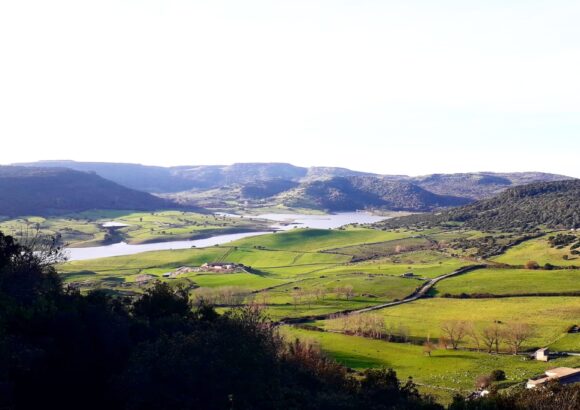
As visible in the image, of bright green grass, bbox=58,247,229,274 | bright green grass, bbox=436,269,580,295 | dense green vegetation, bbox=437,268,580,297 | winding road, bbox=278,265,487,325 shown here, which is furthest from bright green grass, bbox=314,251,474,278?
bright green grass, bbox=58,247,229,274

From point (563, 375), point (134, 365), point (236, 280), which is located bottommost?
point (236, 280)

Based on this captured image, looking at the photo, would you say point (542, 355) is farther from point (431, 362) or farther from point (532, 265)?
point (532, 265)

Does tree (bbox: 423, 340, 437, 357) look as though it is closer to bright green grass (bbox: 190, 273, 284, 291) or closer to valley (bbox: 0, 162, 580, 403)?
valley (bbox: 0, 162, 580, 403)

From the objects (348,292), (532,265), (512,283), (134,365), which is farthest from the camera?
(532,265)

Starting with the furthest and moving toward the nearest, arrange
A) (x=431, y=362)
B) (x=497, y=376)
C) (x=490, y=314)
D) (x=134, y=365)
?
(x=490, y=314), (x=431, y=362), (x=497, y=376), (x=134, y=365)

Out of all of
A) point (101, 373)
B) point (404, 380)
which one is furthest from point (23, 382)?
point (404, 380)

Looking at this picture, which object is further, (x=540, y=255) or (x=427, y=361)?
(x=540, y=255)

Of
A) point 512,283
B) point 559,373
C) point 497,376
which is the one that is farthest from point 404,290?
point 559,373

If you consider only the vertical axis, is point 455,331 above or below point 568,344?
below
